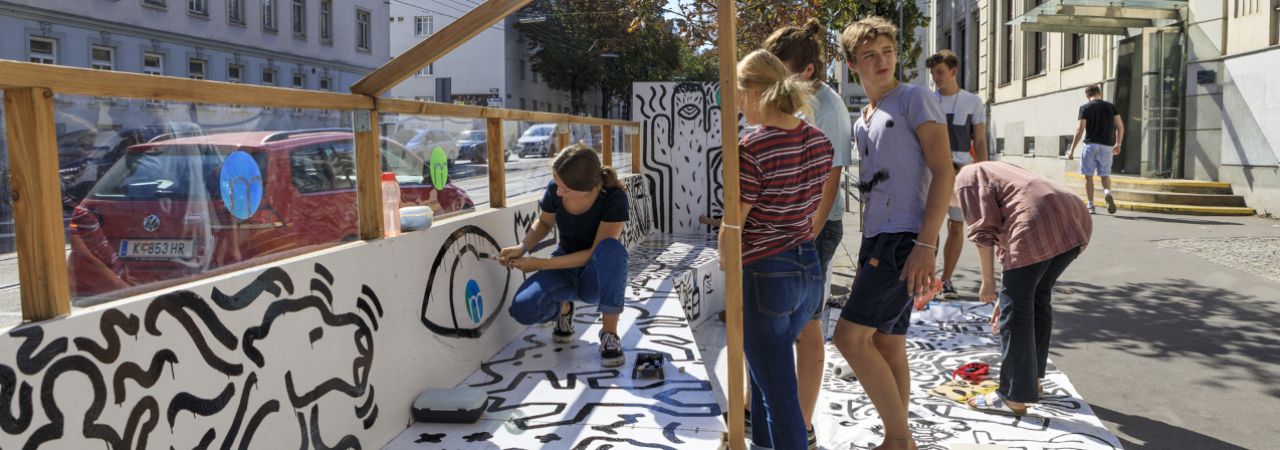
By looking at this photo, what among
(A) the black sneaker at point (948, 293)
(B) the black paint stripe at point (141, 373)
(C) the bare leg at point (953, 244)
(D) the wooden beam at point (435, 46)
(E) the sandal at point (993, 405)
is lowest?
(E) the sandal at point (993, 405)

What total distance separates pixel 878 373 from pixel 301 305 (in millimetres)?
1980

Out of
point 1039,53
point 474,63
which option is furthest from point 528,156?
point 474,63

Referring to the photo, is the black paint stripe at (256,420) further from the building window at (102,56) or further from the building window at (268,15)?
the building window at (268,15)

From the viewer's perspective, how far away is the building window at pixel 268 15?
32250 millimetres

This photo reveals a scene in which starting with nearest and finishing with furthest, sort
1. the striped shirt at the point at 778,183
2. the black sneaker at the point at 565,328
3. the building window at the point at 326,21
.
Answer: the striped shirt at the point at 778,183 < the black sneaker at the point at 565,328 < the building window at the point at 326,21

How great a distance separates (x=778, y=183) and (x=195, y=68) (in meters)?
29.6

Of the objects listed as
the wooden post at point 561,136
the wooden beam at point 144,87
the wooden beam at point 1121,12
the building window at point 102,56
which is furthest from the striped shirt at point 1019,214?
the building window at point 102,56

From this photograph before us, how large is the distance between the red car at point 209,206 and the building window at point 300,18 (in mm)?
33133

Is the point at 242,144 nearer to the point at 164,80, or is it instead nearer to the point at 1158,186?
the point at 164,80

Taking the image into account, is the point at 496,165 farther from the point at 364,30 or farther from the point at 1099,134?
the point at 364,30

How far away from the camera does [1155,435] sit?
4.34 m

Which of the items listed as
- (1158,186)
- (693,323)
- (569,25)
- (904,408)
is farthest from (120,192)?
(569,25)

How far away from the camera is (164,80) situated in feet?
8.49

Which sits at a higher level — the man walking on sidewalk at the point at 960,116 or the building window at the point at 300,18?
the building window at the point at 300,18
